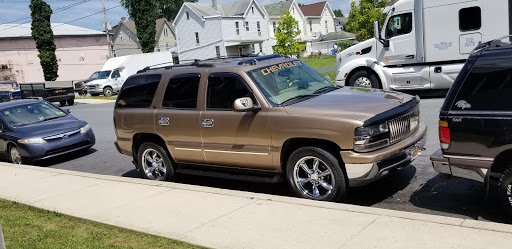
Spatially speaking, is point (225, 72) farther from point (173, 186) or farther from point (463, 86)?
point (463, 86)

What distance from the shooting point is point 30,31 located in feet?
189

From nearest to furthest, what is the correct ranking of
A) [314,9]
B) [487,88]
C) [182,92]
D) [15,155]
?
1. [487,88]
2. [182,92]
3. [15,155]
4. [314,9]

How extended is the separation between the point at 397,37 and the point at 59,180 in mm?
9789

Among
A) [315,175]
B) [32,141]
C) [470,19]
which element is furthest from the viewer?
[470,19]

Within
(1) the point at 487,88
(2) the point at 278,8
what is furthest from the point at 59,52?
(1) the point at 487,88

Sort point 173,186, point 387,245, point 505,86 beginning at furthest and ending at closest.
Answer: point 173,186 → point 505,86 → point 387,245

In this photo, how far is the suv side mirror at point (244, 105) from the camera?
6328 mm

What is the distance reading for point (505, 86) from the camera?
15.9 ft

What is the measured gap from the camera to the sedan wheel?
1166 cm

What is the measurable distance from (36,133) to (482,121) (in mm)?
9792

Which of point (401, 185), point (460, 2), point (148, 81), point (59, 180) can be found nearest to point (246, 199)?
point (401, 185)

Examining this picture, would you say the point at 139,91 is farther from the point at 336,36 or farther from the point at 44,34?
the point at 336,36

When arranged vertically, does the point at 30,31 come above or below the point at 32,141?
above

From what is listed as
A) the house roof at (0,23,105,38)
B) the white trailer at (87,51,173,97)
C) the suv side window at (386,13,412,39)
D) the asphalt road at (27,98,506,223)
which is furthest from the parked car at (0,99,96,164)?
the house roof at (0,23,105,38)
